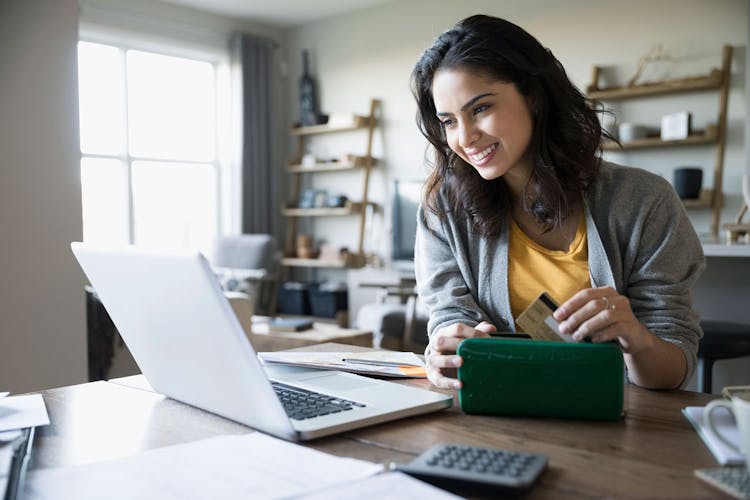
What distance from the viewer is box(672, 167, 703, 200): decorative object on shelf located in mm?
4160

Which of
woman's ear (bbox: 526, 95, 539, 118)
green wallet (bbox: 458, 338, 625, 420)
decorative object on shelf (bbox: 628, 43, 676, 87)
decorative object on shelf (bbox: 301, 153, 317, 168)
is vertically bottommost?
green wallet (bbox: 458, 338, 625, 420)

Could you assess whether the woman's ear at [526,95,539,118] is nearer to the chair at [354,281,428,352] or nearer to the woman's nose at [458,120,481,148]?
the woman's nose at [458,120,481,148]

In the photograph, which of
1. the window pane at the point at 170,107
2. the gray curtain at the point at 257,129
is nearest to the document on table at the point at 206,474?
the window pane at the point at 170,107

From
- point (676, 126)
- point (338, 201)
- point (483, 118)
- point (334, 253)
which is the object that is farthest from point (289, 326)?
point (483, 118)

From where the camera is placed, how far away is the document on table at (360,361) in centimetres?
121

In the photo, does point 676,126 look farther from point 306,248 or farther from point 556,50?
point 306,248

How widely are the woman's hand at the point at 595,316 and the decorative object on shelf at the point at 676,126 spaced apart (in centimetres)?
361

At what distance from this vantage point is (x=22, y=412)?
99cm

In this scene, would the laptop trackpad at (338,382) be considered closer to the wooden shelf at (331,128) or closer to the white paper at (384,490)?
the white paper at (384,490)

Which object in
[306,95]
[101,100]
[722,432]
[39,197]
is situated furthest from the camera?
[306,95]

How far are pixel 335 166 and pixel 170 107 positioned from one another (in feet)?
4.67

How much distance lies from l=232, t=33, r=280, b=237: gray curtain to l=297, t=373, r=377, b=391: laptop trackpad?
16.9 ft

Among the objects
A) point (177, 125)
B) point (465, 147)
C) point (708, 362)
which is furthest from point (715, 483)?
point (177, 125)

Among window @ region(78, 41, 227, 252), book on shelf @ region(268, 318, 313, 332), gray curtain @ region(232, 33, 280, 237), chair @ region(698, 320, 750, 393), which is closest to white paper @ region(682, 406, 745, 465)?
chair @ region(698, 320, 750, 393)
